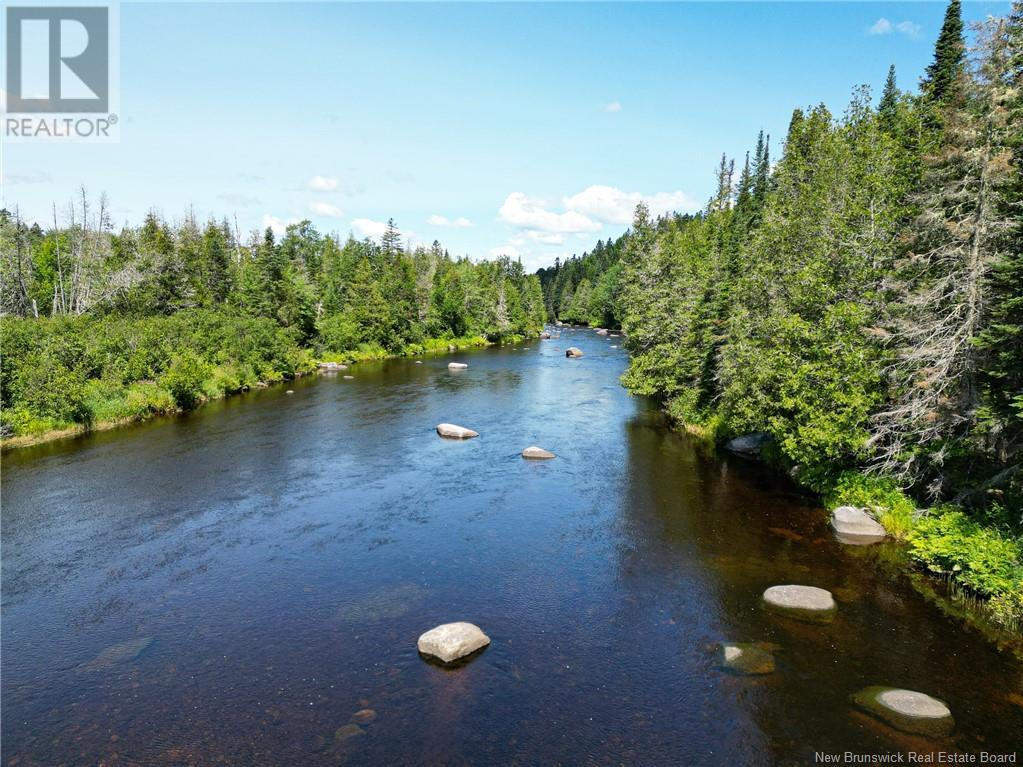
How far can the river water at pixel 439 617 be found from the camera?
13758 mm

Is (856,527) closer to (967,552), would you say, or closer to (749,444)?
(967,552)

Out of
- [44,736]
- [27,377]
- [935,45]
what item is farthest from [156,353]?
[935,45]

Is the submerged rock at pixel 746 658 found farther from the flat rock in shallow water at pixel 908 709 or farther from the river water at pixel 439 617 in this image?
the flat rock in shallow water at pixel 908 709

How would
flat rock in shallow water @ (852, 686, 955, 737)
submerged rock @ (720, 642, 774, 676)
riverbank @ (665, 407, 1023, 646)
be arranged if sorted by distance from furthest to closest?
riverbank @ (665, 407, 1023, 646), submerged rock @ (720, 642, 774, 676), flat rock in shallow water @ (852, 686, 955, 737)

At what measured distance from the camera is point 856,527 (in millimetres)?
24188

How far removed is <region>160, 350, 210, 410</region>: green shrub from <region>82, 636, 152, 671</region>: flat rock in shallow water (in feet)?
112

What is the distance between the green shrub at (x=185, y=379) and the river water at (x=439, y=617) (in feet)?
40.1

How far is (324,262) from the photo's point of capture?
11319 centimetres

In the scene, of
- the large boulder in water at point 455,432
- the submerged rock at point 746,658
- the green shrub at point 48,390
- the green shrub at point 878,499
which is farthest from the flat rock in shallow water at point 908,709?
the green shrub at point 48,390

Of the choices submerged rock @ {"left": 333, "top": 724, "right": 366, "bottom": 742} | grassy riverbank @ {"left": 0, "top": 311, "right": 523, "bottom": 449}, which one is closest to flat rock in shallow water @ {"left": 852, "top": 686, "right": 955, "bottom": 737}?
submerged rock @ {"left": 333, "top": 724, "right": 366, "bottom": 742}

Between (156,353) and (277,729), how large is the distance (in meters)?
43.9

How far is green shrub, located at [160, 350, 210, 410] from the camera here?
47.2 meters

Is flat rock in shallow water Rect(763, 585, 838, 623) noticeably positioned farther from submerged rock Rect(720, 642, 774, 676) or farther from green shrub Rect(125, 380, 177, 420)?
green shrub Rect(125, 380, 177, 420)

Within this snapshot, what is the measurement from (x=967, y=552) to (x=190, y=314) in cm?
6459
